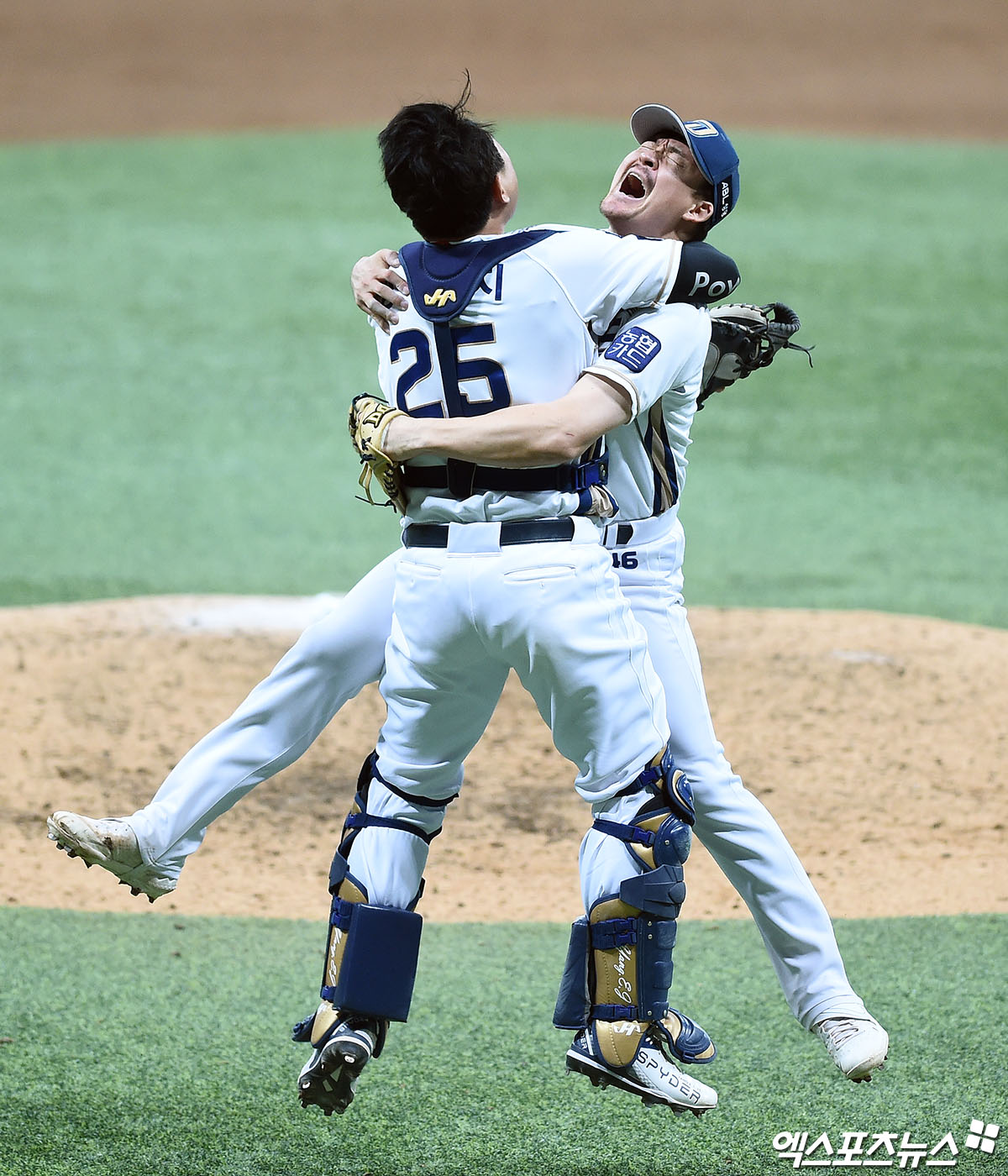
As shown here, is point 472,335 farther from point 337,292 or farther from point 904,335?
point 337,292

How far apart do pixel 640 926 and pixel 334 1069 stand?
72 cm

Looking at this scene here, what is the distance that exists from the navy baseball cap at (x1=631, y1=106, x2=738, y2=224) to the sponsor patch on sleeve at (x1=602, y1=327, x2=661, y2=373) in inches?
23.7

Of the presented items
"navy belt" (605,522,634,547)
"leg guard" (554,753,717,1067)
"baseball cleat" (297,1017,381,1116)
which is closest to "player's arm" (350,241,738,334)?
"navy belt" (605,522,634,547)

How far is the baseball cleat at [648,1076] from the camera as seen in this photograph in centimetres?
315

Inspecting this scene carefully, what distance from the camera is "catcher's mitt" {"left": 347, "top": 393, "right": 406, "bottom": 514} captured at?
10.5ft

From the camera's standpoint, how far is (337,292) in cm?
1678

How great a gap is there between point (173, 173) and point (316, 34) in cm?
587

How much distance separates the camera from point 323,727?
11.9 feet

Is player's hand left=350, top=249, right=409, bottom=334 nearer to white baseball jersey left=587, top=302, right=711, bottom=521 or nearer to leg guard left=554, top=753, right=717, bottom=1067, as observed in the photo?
Result: white baseball jersey left=587, top=302, right=711, bottom=521

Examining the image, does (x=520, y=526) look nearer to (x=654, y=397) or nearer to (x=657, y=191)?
(x=654, y=397)

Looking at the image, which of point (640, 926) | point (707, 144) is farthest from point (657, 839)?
point (707, 144)

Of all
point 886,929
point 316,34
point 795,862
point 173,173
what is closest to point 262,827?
point 886,929

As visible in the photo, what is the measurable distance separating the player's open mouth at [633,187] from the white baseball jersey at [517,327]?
0.62 m

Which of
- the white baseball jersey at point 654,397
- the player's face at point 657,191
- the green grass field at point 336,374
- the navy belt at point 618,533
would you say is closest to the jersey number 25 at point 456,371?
the white baseball jersey at point 654,397
